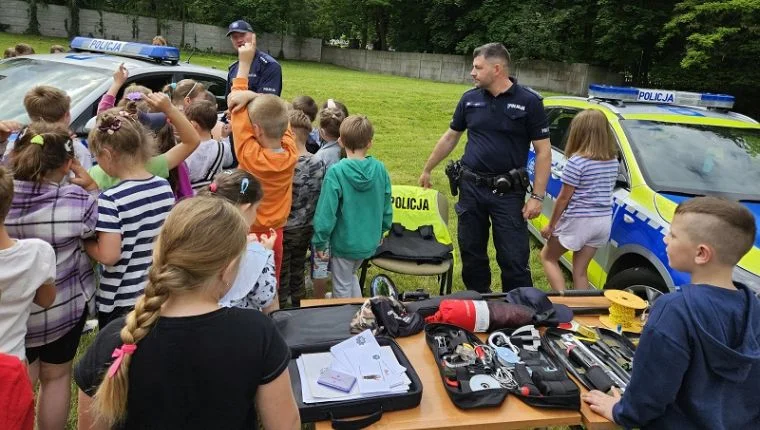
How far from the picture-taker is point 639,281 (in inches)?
151

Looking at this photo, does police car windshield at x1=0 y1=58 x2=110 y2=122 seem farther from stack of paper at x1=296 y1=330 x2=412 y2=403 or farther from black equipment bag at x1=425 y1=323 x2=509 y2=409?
black equipment bag at x1=425 y1=323 x2=509 y2=409

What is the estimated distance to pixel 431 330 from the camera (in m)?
2.56

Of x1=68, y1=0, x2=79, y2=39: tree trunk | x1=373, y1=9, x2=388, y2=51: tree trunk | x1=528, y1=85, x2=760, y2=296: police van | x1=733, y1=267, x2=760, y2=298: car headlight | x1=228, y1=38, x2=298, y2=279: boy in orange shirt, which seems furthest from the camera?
x1=373, y1=9, x2=388, y2=51: tree trunk

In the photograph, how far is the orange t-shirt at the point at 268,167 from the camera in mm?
3262

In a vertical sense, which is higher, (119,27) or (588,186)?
(119,27)

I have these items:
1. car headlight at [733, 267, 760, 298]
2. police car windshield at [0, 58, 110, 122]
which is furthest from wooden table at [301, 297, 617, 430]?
police car windshield at [0, 58, 110, 122]

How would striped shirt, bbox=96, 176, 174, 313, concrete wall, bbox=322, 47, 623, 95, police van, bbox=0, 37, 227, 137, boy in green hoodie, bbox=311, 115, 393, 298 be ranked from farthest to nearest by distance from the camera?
1. concrete wall, bbox=322, 47, 623, 95
2. police van, bbox=0, 37, 227, 137
3. boy in green hoodie, bbox=311, 115, 393, 298
4. striped shirt, bbox=96, 176, 174, 313

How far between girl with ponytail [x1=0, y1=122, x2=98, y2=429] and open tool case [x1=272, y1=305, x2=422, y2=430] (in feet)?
3.04

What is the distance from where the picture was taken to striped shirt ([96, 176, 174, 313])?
237 centimetres

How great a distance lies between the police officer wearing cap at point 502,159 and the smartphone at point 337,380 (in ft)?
7.23

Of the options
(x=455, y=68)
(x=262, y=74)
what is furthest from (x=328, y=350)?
(x=455, y=68)

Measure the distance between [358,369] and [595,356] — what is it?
1.10 m

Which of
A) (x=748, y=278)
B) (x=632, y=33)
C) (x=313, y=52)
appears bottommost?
(x=748, y=278)

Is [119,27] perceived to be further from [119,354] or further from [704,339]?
[704,339]
